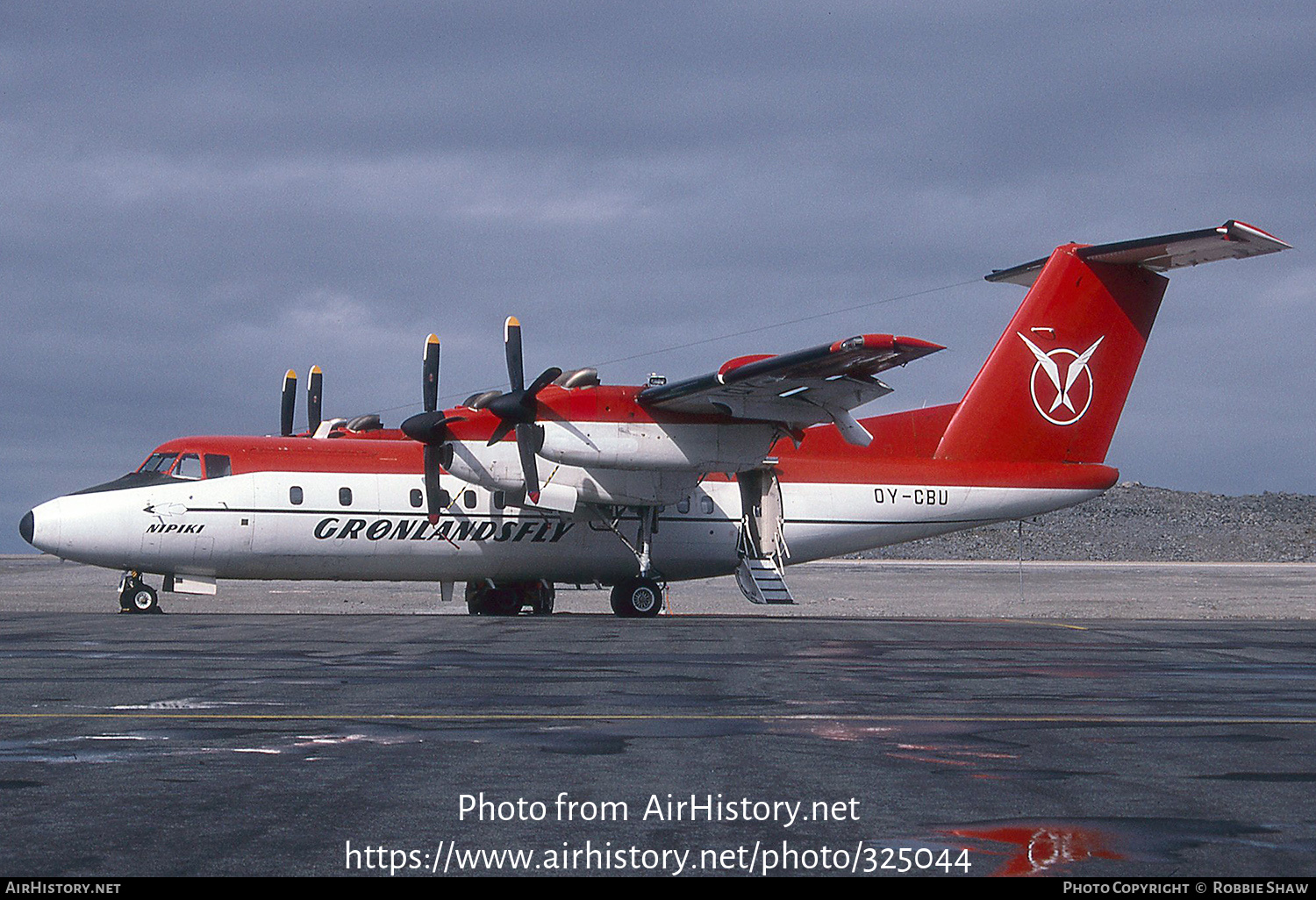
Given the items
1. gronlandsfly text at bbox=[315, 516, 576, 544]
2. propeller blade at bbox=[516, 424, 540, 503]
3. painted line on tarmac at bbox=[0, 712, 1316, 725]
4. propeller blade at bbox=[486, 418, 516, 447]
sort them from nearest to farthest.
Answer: painted line on tarmac at bbox=[0, 712, 1316, 725], propeller blade at bbox=[516, 424, 540, 503], propeller blade at bbox=[486, 418, 516, 447], gronlandsfly text at bbox=[315, 516, 576, 544]

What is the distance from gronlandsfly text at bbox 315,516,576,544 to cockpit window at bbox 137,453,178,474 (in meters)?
3.21

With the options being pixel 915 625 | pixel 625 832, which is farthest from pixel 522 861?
pixel 915 625

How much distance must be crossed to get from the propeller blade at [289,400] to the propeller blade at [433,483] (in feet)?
20.7

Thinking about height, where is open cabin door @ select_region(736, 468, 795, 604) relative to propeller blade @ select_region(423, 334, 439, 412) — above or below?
below

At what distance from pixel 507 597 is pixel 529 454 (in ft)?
18.6

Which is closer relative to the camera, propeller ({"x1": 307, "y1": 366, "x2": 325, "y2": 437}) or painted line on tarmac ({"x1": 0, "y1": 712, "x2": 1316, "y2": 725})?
painted line on tarmac ({"x1": 0, "y1": 712, "x2": 1316, "y2": 725})

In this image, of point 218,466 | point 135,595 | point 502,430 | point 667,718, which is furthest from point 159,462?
point 667,718

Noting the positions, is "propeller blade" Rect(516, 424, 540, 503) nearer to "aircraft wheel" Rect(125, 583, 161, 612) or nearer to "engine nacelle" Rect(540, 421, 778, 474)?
"engine nacelle" Rect(540, 421, 778, 474)

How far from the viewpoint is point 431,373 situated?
27.0 meters

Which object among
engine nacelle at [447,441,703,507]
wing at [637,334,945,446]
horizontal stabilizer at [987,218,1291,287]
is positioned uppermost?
horizontal stabilizer at [987,218,1291,287]

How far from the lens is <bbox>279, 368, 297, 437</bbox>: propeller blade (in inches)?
1210

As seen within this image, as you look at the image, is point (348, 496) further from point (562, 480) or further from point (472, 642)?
point (472, 642)

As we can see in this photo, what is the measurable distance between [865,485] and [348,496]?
36.4 feet

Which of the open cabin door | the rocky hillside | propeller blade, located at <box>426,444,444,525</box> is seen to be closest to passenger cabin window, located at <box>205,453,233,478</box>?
propeller blade, located at <box>426,444,444,525</box>
